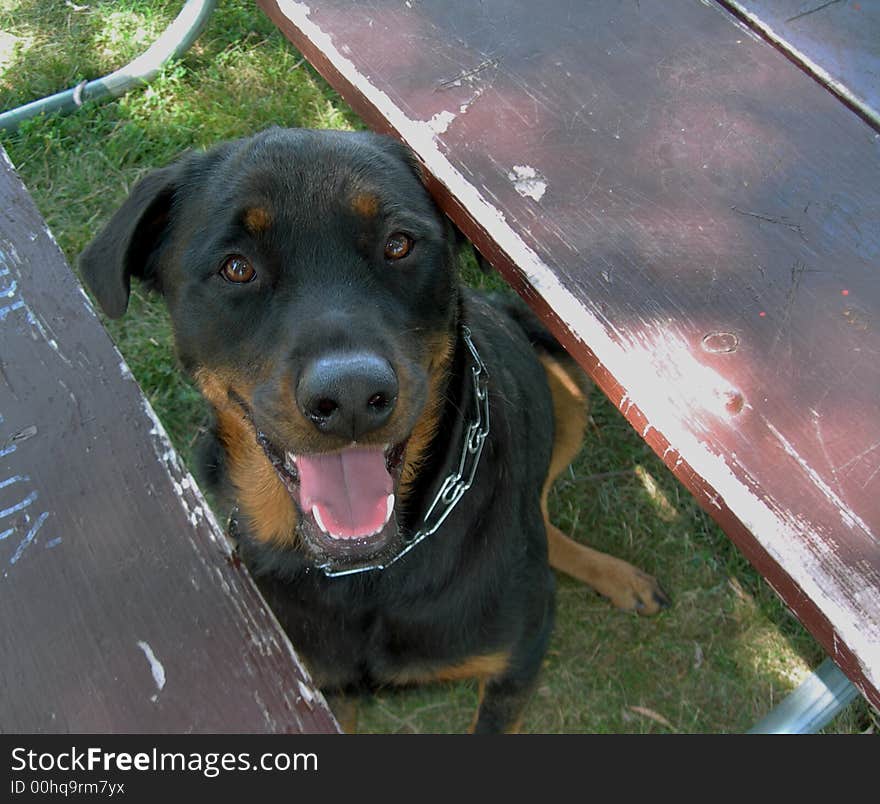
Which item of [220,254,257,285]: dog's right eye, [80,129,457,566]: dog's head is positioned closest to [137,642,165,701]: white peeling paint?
[80,129,457,566]: dog's head

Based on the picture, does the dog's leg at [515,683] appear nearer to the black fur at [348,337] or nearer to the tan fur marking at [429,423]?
the black fur at [348,337]

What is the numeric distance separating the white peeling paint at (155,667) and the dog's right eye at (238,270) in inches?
32.2

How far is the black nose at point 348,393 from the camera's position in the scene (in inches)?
66.2

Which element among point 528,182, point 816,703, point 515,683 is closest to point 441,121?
point 528,182

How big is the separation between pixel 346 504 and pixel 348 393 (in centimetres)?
33

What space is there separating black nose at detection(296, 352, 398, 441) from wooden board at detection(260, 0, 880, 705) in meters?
0.42

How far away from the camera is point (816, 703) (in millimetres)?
2529

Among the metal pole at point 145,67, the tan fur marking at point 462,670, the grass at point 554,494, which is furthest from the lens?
the metal pole at point 145,67

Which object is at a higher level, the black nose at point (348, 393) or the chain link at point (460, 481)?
the black nose at point (348, 393)

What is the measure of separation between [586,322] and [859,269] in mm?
573

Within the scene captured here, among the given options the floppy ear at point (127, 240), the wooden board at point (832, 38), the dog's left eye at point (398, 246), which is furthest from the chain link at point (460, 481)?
the wooden board at point (832, 38)

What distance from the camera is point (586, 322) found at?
5.93 feet

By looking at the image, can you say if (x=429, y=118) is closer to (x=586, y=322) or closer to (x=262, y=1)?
(x=586, y=322)
